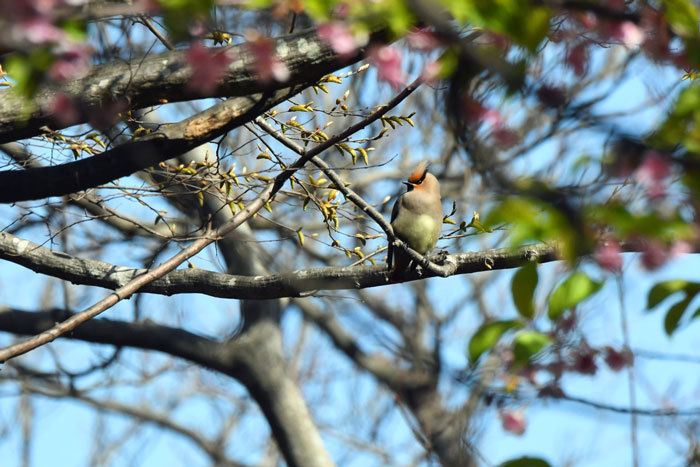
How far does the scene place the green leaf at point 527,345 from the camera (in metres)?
1.50

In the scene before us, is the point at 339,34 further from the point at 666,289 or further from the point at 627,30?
the point at 666,289

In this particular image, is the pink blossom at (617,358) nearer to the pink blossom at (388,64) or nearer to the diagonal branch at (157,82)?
the pink blossom at (388,64)

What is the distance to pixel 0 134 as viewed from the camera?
3156 mm

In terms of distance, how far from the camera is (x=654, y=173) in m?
1.51

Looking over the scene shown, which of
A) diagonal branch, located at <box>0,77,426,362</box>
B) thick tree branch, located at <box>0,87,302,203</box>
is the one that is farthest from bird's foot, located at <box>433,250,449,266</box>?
thick tree branch, located at <box>0,87,302,203</box>

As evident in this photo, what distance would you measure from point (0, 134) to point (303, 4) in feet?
6.30

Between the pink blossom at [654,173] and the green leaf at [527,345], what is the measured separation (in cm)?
34

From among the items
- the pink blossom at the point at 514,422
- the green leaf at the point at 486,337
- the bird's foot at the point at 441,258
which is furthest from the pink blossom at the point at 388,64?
the pink blossom at the point at 514,422

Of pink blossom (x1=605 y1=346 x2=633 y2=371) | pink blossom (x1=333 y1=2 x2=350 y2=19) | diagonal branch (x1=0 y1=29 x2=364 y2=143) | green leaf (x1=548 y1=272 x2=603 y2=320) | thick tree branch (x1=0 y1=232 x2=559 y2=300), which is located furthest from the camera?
thick tree branch (x1=0 y1=232 x2=559 y2=300)

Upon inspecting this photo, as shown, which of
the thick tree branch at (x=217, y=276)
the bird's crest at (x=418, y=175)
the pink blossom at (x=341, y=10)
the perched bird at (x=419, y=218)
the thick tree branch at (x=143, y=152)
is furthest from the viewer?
the bird's crest at (x=418, y=175)

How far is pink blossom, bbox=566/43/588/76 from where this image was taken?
2.23 m

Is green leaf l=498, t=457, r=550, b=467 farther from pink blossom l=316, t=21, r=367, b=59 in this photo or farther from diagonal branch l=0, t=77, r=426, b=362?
diagonal branch l=0, t=77, r=426, b=362

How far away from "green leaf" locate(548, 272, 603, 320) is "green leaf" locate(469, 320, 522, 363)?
0.08m

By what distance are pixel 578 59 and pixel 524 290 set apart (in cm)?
98
